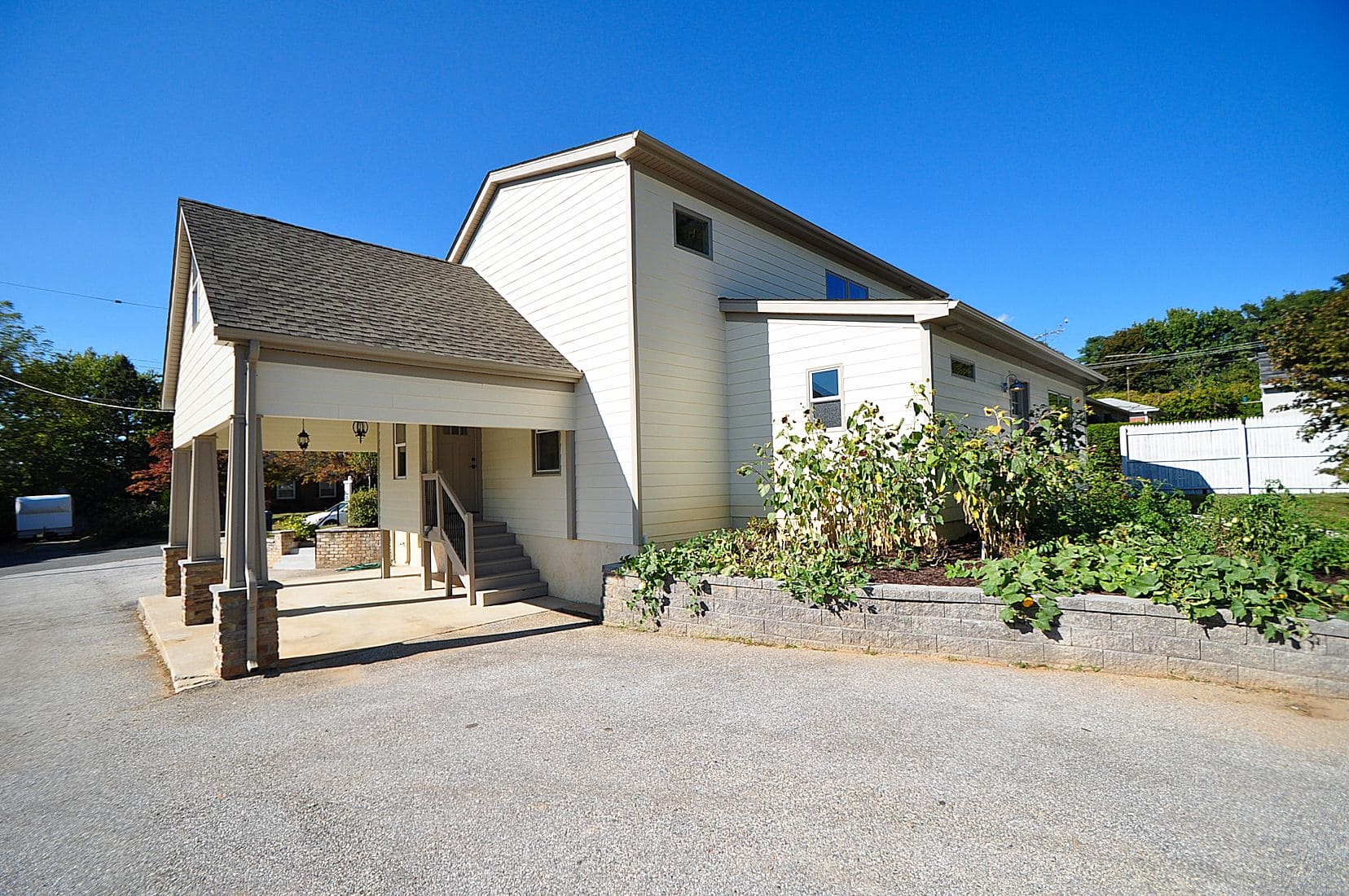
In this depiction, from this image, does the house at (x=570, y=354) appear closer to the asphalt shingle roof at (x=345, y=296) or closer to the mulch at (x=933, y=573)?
the asphalt shingle roof at (x=345, y=296)

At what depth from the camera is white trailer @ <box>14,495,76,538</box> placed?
23594mm

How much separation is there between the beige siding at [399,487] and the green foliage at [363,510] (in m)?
4.53

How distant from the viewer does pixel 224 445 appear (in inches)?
456

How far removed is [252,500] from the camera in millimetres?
6488

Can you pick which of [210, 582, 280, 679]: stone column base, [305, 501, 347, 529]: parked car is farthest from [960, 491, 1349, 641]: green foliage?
[305, 501, 347, 529]: parked car

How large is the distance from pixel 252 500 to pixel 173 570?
659cm

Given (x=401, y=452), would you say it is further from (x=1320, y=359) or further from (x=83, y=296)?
(x=83, y=296)

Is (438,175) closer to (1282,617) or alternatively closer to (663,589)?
(663,589)

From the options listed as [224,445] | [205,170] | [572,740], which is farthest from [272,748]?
[205,170]

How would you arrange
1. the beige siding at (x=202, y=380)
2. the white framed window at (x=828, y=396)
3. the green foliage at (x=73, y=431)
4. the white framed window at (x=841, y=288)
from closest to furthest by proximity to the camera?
the beige siding at (x=202, y=380), the white framed window at (x=828, y=396), the white framed window at (x=841, y=288), the green foliage at (x=73, y=431)

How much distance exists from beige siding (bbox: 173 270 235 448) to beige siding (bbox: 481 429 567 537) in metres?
4.40

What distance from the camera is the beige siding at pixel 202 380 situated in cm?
700

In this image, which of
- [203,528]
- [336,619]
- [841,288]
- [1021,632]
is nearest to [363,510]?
[203,528]

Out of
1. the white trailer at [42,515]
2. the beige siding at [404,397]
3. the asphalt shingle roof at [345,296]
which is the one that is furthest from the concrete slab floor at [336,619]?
the white trailer at [42,515]
